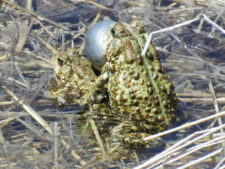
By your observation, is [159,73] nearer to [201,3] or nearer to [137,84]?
[137,84]

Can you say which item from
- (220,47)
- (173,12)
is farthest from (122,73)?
(173,12)

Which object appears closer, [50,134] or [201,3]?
[50,134]

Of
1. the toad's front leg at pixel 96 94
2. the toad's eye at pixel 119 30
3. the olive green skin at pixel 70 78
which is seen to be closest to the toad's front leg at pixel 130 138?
the toad's front leg at pixel 96 94

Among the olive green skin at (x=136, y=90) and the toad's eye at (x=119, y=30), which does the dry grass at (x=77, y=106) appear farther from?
the toad's eye at (x=119, y=30)

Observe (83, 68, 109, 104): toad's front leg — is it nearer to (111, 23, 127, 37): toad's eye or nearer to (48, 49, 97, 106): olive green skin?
(48, 49, 97, 106): olive green skin

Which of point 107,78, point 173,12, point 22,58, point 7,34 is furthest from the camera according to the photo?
point 173,12
